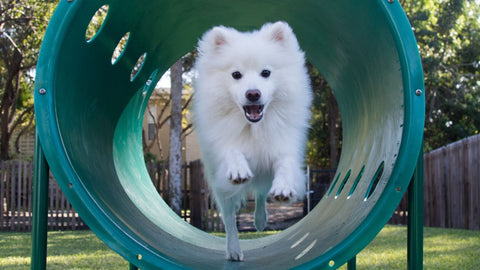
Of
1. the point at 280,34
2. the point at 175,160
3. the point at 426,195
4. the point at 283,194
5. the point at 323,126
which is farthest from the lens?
the point at 323,126

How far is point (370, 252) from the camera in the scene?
7.40 meters

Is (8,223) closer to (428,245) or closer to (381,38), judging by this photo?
(428,245)

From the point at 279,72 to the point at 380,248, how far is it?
5.32m

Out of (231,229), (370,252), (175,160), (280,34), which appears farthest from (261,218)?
(175,160)

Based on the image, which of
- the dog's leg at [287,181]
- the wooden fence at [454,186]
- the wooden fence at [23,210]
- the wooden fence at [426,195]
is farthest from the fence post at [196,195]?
the dog's leg at [287,181]

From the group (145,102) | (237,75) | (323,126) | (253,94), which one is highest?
(323,126)

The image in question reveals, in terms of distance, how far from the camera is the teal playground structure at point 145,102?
8.71ft

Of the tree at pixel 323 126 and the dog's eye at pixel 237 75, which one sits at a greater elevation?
the tree at pixel 323 126

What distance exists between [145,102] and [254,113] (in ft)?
7.91

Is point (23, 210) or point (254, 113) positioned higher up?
point (254, 113)

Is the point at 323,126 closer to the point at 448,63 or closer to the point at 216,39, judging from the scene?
the point at 448,63

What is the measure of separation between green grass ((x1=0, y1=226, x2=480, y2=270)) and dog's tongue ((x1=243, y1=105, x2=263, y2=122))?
11.5ft

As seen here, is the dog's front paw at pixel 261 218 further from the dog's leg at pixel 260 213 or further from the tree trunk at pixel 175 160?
the tree trunk at pixel 175 160

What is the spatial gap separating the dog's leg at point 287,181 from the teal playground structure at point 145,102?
355mm
